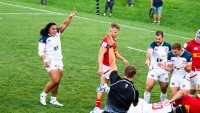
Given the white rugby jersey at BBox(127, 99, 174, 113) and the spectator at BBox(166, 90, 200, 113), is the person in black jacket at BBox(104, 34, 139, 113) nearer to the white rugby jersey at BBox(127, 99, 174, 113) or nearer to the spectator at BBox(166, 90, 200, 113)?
the white rugby jersey at BBox(127, 99, 174, 113)

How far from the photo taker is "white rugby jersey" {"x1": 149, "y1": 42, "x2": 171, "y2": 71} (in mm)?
13516

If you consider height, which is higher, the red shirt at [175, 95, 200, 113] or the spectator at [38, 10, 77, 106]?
the spectator at [38, 10, 77, 106]

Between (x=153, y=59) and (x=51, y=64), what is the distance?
2947 millimetres

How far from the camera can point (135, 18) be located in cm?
3572

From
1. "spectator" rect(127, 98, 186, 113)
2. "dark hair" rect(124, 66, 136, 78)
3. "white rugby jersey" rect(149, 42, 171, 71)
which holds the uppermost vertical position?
"dark hair" rect(124, 66, 136, 78)

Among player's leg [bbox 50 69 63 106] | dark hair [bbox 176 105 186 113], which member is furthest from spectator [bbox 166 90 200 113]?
player's leg [bbox 50 69 63 106]

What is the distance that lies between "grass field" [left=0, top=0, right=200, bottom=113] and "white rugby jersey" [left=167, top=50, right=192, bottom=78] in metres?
1.78

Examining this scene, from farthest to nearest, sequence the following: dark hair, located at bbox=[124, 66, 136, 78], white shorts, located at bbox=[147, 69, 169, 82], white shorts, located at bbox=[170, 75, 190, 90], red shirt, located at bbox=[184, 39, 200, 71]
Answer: white shorts, located at bbox=[147, 69, 169, 82] < red shirt, located at bbox=[184, 39, 200, 71] < white shorts, located at bbox=[170, 75, 190, 90] < dark hair, located at bbox=[124, 66, 136, 78]

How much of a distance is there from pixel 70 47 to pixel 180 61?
10.4 m

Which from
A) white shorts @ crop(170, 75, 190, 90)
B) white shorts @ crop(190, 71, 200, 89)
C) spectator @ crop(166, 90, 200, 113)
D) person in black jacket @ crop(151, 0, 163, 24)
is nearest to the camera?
spectator @ crop(166, 90, 200, 113)

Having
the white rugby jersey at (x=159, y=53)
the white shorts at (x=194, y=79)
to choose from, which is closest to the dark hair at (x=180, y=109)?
the white shorts at (x=194, y=79)

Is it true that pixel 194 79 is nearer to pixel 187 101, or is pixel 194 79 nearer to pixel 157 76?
pixel 157 76

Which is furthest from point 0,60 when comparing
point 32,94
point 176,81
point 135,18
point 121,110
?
point 135,18

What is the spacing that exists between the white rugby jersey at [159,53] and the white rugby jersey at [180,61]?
0.42m
